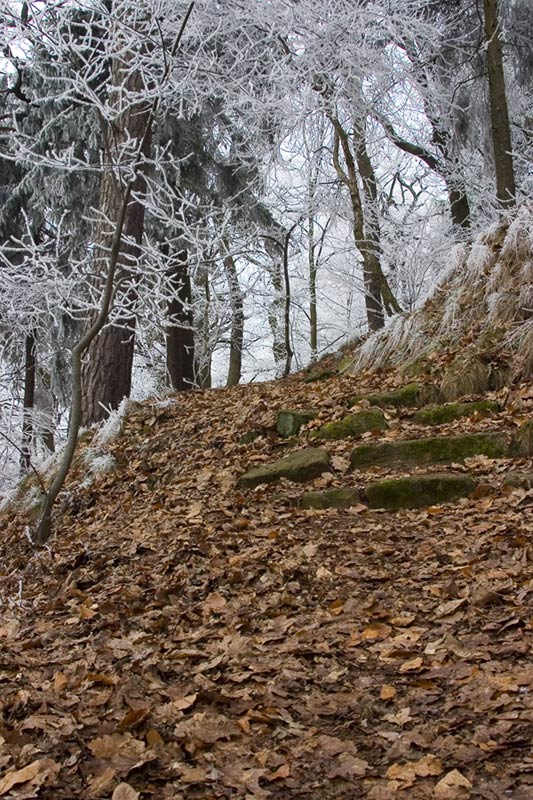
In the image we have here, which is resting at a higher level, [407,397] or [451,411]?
[407,397]

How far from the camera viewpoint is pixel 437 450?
15.0ft

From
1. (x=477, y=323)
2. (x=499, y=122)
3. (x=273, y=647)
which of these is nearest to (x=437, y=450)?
(x=477, y=323)

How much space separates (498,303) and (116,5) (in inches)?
154

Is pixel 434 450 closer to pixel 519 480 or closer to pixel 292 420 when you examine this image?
pixel 519 480

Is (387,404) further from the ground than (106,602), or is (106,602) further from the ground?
(387,404)

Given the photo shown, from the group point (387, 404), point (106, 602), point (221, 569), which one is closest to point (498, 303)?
point (387, 404)

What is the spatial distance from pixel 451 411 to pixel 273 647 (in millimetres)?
2902

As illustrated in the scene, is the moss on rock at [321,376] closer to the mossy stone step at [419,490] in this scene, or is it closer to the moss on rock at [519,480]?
the mossy stone step at [419,490]

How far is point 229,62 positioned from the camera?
8.29 m

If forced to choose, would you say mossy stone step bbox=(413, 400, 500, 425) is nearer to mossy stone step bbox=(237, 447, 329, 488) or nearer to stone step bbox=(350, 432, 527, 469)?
stone step bbox=(350, 432, 527, 469)

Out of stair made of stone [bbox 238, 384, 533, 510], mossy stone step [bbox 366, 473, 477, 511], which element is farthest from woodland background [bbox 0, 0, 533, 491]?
mossy stone step [bbox 366, 473, 477, 511]

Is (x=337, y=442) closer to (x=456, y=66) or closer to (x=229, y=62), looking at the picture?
(x=229, y=62)

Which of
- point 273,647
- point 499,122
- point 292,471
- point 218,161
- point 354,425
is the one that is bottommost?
point 273,647

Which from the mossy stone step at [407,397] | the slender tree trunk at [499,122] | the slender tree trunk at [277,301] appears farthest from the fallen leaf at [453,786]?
the slender tree trunk at [277,301]
